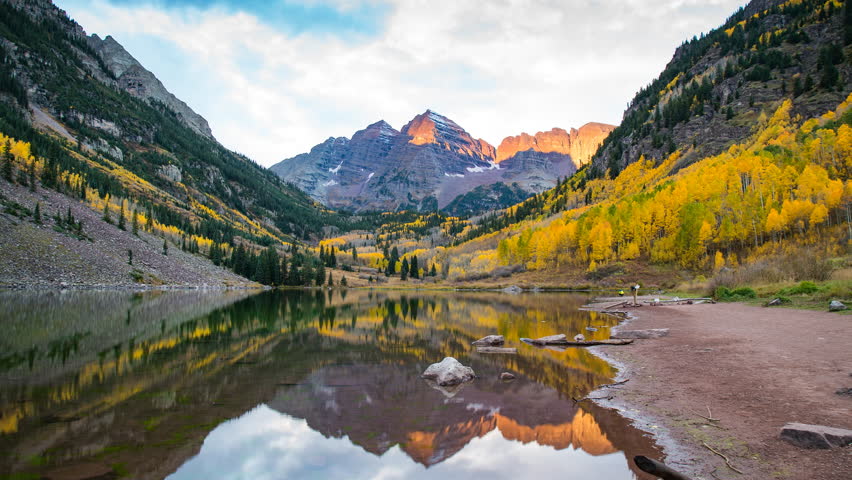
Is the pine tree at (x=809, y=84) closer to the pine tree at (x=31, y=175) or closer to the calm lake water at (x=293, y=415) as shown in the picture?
the calm lake water at (x=293, y=415)

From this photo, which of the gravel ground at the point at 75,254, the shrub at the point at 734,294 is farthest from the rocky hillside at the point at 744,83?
the gravel ground at the point at 75,254

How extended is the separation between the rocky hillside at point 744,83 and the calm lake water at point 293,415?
126 m

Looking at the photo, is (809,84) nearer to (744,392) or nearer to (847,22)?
(847,22)

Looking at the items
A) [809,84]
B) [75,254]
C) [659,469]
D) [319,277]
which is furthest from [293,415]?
[809,84]

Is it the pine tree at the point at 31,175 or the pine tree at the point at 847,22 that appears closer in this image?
the pine tree at the point at 31,175

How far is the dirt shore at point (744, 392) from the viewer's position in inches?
287

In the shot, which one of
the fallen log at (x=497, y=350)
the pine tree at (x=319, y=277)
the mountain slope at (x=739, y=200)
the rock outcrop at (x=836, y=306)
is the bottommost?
the fallen log at (x=497, y=350)

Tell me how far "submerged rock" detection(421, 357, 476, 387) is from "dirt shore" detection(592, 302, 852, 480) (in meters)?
4.86

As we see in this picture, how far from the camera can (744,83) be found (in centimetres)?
12519

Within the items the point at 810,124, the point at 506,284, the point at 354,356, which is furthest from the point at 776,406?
the point at 810,124

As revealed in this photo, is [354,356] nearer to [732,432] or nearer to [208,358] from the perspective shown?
[208,358]

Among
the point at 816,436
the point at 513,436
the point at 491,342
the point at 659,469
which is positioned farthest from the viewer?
the point at 491,342

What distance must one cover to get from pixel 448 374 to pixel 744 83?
515 ft

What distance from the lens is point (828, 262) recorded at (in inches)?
1307
